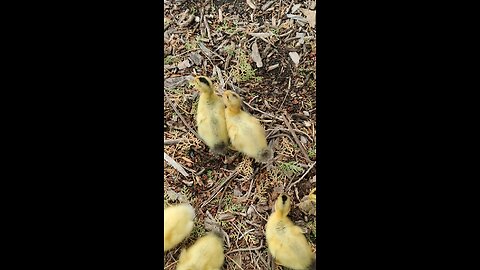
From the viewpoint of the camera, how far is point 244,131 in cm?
237

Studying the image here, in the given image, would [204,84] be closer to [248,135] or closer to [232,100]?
[232,100]

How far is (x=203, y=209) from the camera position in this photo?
7.84ft

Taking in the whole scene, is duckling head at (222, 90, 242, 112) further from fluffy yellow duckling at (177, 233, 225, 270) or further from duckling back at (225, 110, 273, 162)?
fluffy yellow duckling at (177, 233, 225, 270)

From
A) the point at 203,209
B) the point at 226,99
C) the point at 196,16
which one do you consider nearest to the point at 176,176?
the point at 203,209

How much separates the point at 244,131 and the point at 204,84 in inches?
7.1

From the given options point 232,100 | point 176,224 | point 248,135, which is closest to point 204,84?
point 232,100

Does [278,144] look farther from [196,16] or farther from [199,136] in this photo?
[196,16]

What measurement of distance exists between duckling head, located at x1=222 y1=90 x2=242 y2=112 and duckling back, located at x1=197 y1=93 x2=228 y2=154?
0.02 m

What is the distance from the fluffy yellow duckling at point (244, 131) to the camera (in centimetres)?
237

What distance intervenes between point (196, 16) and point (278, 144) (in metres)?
0.45

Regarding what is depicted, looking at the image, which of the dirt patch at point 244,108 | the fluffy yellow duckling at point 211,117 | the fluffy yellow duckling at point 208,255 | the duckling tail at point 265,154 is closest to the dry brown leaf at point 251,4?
the dirt patch at point 244,108

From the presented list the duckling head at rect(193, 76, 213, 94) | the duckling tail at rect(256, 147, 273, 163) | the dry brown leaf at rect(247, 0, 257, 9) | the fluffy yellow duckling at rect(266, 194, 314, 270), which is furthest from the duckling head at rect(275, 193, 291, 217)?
the dry brown leaf at rect(247, 0, 257, 9)

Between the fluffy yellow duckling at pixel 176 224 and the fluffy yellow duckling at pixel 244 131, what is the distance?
24 cm
